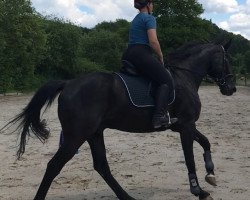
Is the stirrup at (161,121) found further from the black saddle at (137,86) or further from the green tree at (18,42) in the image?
the green tree at (18,42)

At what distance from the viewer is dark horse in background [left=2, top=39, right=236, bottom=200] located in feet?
19.5

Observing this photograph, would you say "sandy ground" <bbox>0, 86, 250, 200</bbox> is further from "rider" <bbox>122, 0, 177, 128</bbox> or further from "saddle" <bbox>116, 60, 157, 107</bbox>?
"saddle" <bbox>116, 60, 157, 107</bbox>

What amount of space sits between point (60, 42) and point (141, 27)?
45707mm

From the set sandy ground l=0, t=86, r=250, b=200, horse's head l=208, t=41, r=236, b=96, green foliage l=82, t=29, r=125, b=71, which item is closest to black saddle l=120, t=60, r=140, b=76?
horse's head l=208, t=41, r=236, b=96

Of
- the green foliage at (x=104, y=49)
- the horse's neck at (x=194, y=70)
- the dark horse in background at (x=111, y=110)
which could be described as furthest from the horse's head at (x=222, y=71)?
the green foliage at (x=104, y=49)

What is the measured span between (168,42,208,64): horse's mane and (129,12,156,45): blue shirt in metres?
0.89

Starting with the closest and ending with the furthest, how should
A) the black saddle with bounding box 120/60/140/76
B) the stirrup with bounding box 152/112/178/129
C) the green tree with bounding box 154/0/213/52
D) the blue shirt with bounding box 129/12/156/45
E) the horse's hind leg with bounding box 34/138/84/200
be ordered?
1. the horse's hind leg with bounding box 34/138/84/200
2. the stirrup with bounding box 152/112/178/129
3. the blue shirt with bounding box 129/12/156/45
4. the black saddle with bounding box 120/60/140/76
5. the green tree with bounding box 154/0/213/52

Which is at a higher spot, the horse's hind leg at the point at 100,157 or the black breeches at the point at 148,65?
the black breeches at the point at 148,65

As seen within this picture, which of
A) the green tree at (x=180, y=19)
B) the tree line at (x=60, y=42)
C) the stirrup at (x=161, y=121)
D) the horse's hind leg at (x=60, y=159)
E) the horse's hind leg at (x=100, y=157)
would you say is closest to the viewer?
the horse's hind leg at (x=60, y=159)

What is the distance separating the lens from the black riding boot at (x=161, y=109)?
6230 mm

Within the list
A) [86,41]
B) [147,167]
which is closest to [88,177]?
[147,167]

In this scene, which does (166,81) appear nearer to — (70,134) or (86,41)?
(70,134)

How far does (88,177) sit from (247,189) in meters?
2.73

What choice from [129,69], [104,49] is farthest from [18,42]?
[104,49]
